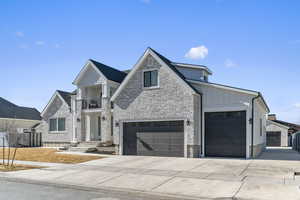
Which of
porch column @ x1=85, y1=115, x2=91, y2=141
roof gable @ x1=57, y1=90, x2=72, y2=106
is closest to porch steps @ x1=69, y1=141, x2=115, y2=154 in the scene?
porch column @ x1=85, y1=115, x2=91, y2=141

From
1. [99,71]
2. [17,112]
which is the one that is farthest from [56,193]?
[17,112]

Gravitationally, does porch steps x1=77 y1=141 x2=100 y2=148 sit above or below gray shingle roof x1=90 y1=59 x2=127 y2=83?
below

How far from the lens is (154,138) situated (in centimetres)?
1900

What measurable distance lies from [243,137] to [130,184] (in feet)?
33.3

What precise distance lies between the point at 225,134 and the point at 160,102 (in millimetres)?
5069

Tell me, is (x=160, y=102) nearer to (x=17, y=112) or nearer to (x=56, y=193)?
(x=56, y=193)

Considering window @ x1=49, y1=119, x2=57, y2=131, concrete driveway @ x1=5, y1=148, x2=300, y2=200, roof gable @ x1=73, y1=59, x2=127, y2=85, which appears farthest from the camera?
window @ x1=49, y1=119, x2=57, y2=131

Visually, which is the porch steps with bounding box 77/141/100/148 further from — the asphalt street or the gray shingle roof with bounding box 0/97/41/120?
the gray shingle roof with bounding box 0/97/41/120

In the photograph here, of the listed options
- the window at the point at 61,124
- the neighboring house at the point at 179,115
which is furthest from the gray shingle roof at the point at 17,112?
the neighboring house at the point at 179,115

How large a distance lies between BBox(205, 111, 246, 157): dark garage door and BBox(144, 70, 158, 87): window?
14.8ft

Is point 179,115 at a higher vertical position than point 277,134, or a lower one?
higher

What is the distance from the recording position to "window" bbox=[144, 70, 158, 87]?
63.9 ft

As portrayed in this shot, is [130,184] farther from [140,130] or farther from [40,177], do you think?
[140,130]

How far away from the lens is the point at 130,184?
384 inches
